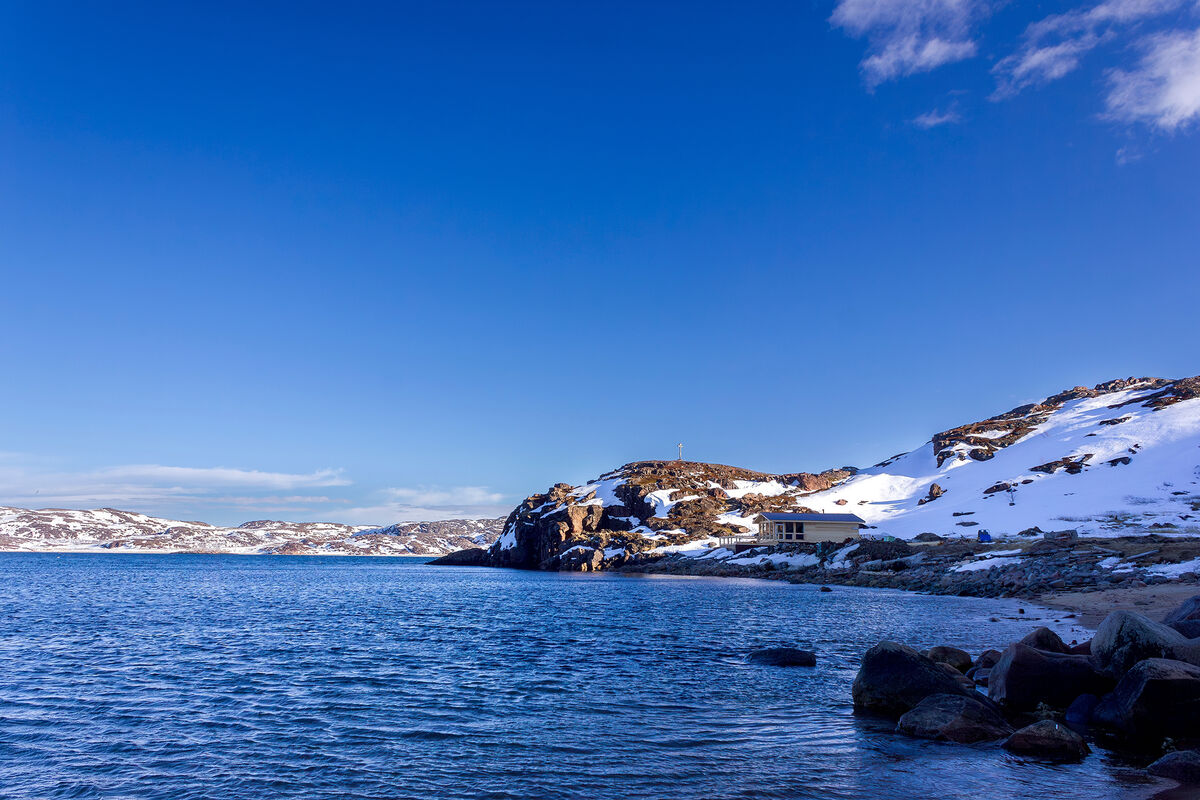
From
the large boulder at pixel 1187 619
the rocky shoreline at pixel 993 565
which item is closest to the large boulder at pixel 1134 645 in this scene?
the large boulder at pixel 1187 619

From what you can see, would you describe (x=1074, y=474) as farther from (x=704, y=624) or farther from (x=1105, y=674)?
(x=1105, y=674)

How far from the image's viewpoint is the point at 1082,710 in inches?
746

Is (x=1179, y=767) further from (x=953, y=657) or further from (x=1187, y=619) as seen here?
(x=953, y=657)

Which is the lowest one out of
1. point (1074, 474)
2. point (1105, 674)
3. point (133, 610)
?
point (133, 610)

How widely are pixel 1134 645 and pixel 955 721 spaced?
6491 mm

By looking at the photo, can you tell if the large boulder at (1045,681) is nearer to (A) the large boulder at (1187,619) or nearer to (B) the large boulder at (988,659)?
(A) the large boulder at (1187,619)

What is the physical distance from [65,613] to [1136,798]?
66.0 meters

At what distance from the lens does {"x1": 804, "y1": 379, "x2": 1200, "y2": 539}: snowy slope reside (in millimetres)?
102375

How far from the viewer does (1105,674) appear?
19.8 metres

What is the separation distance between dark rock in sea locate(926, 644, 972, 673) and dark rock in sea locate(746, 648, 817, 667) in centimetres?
511

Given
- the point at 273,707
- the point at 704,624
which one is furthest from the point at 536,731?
the point at 704,624

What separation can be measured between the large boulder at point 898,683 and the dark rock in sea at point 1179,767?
5478 millimetres

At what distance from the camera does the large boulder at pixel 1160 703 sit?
16.5m

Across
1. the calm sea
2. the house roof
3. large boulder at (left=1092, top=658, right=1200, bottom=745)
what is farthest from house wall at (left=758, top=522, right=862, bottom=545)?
large boulder at (left=1092, top=658, right=1200, bottom=745)
